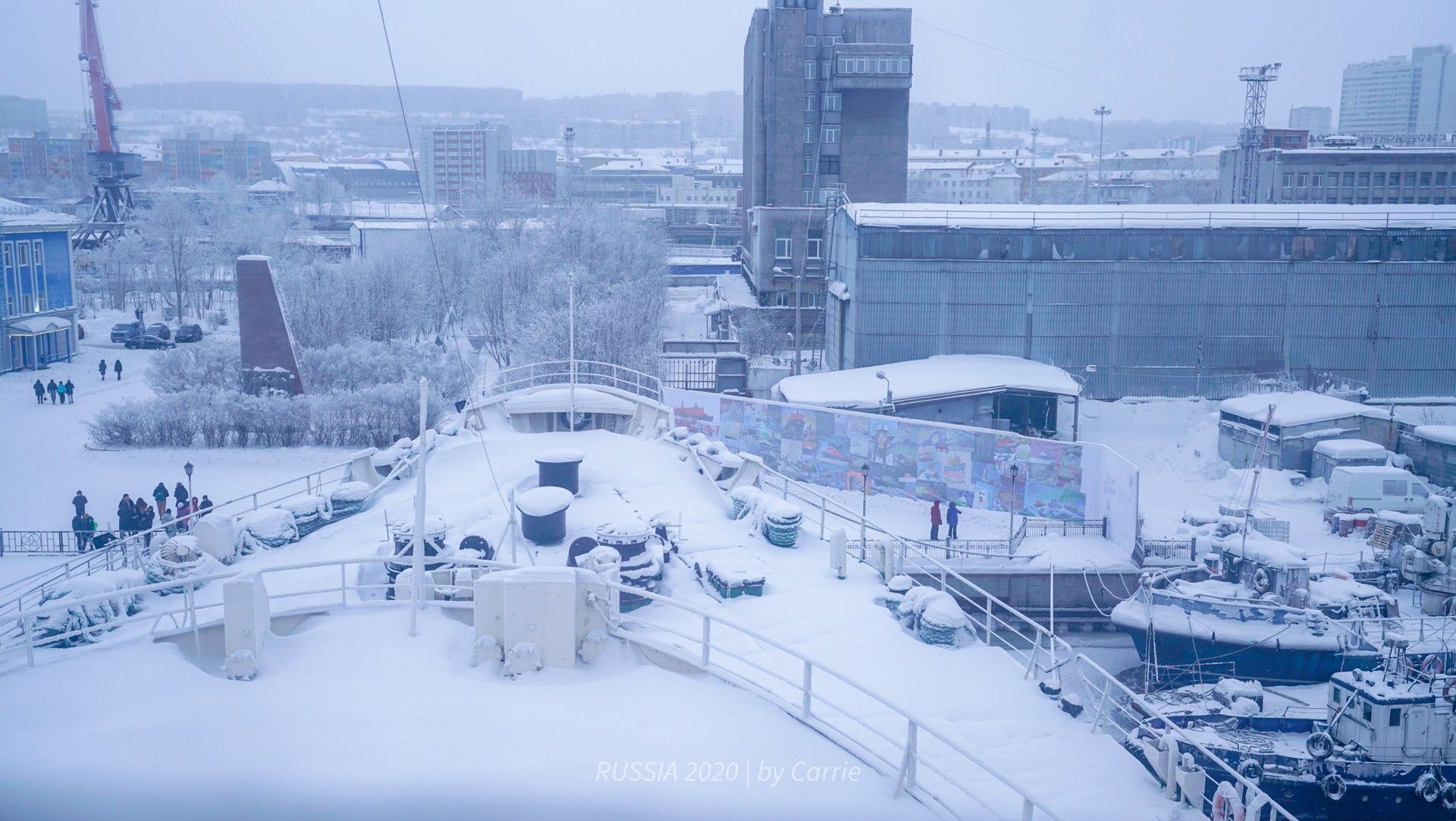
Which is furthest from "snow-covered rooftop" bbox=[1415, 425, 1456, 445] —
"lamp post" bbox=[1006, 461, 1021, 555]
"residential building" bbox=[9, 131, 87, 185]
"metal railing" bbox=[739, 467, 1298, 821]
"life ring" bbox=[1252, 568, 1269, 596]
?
"residential building" bbox=[9, 131, 87, 185]

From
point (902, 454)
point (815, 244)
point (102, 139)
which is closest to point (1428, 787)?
point (902, 454)

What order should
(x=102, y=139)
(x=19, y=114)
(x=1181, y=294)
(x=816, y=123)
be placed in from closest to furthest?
(x=19, y=114)
(x=102, y=139)
(x=1181, y=294)
(x=816, y=123)

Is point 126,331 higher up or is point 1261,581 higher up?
point 126,331

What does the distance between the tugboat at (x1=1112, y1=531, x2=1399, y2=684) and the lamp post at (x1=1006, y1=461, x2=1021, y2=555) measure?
6.56 feet

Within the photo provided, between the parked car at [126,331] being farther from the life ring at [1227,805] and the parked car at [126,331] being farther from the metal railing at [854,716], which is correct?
the life ring at [1227,805]

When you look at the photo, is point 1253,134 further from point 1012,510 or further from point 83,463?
point 83,463

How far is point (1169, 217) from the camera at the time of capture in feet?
62.0

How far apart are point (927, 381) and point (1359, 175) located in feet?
67.4

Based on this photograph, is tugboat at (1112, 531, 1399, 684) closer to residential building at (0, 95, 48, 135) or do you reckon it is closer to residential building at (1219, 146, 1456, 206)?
residential building at (0, 95, 48, 135)

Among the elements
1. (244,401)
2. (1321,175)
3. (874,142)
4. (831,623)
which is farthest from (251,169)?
(1321,175)

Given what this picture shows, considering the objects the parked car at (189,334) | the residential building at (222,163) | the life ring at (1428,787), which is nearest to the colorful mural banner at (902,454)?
the life ring at (1428,787)

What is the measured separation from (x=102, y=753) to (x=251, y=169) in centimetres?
3223

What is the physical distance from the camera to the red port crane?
17.1 ft

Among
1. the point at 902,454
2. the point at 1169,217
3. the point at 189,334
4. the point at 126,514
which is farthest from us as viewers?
the point at 189,334
